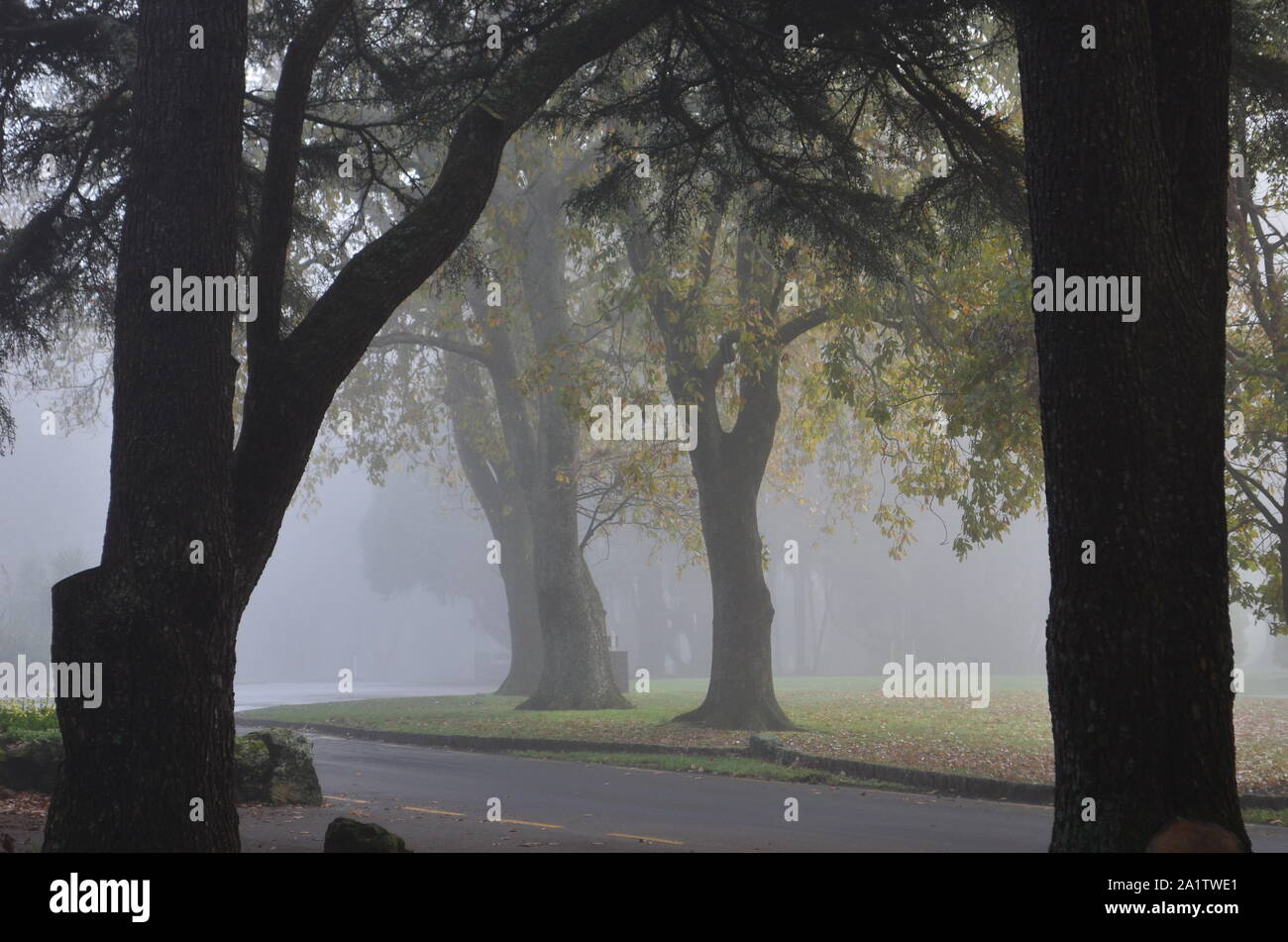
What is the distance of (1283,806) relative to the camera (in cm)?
1297

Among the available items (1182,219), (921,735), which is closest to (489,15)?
(1182,219)

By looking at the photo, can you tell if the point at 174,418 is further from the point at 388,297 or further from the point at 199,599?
the point at 388,297

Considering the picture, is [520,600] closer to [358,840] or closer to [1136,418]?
[358,840]

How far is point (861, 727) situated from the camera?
2109 cm

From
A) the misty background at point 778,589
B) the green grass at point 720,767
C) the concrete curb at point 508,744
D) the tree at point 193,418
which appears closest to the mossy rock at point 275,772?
the tree at point 193,418

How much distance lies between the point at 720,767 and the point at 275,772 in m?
6.07

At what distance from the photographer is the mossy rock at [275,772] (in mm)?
12023

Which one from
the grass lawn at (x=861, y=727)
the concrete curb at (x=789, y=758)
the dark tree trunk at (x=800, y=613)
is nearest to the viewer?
the concrete curb at (x=789, y=758)

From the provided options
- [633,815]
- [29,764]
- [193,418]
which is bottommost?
[633,815]

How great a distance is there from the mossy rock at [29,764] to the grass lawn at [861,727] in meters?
8.22

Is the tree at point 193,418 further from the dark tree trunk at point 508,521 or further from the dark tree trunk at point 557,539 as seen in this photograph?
the dark tree trunk at point 508,521

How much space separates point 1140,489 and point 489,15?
8.63 m

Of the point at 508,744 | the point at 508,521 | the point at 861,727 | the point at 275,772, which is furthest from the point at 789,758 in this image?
the point at 508,521
